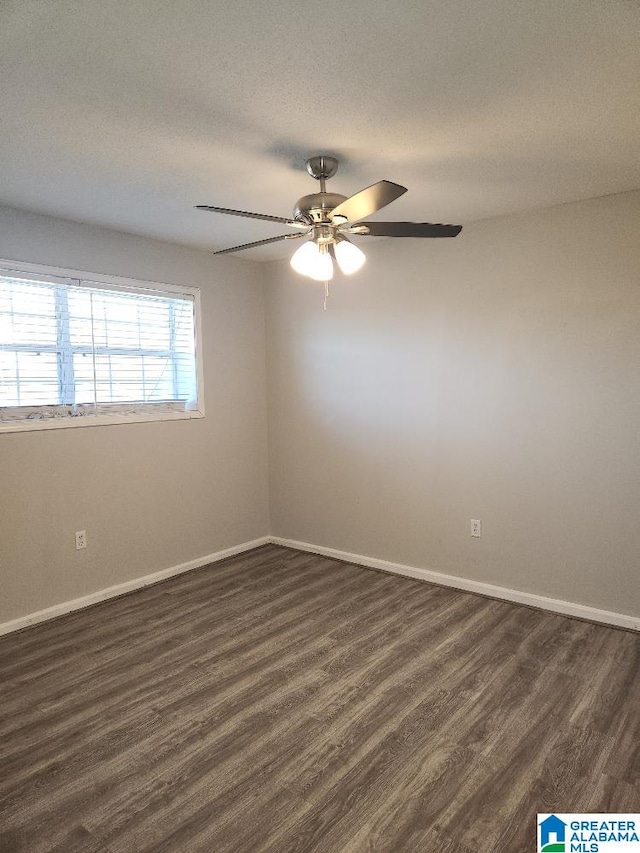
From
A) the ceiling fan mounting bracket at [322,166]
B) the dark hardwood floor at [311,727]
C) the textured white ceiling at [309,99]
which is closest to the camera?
the textured white ceiling at [309,99]

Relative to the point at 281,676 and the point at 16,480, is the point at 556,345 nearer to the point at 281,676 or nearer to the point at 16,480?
the point at 281,676

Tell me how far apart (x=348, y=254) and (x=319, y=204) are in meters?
0.23

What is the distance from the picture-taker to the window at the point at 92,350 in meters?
3.11

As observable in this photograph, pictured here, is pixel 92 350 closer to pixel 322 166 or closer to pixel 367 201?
pixel 322 166

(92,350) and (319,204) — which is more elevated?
(319,204)

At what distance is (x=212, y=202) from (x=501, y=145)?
1.50 meters

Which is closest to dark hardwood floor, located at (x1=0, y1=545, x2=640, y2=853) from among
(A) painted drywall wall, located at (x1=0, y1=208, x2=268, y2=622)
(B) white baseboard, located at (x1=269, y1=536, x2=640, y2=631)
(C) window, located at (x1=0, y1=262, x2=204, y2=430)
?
(B) white baseboard, located at (x1=269, y1=536, x2=640, y2=631)

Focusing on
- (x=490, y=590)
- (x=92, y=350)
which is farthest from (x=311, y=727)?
(x=92, y=350)

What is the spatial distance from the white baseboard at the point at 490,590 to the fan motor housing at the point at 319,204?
2538mm

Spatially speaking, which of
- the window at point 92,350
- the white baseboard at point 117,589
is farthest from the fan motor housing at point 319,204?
the white baseboard at point 117,589

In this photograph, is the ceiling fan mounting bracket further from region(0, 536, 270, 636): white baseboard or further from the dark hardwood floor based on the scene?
region(0, 536, 270, 636): white baseboard

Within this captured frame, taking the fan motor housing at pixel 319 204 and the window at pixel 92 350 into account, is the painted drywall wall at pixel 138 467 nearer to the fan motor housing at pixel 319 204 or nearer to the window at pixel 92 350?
the window at pixel 92 350

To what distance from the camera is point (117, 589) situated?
3611mm

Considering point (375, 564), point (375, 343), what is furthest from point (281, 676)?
point (375, 343)
